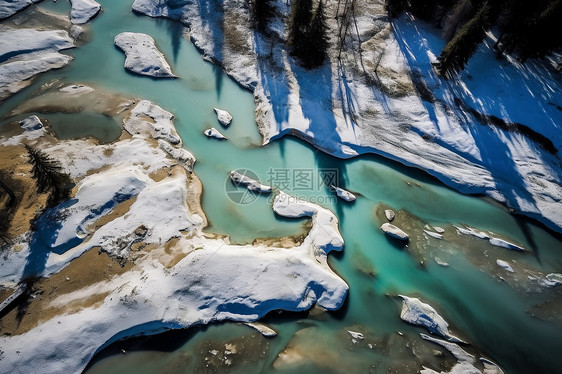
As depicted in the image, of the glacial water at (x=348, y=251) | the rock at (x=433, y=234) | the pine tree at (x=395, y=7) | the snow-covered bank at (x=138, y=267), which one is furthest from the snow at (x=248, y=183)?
the pine tree at (x=395, y=7)

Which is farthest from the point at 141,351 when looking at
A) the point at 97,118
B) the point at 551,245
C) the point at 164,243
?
the point at 551,245

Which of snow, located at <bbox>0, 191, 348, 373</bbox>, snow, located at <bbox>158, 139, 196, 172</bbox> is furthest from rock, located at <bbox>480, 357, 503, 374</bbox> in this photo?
snow, located at <bbox>158, 139, 196, 172</bbox>

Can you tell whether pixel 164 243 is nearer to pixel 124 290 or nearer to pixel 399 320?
pixel 124 290

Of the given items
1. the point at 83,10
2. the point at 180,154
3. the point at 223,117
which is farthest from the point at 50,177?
the point at 83,10

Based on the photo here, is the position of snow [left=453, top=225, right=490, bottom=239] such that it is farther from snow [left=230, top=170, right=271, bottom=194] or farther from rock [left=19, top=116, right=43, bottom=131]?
rock [left=19, top=116, right=43, bottom=131]

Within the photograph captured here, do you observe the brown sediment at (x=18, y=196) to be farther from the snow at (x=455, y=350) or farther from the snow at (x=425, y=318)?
the snow at (x=455, y=350)
